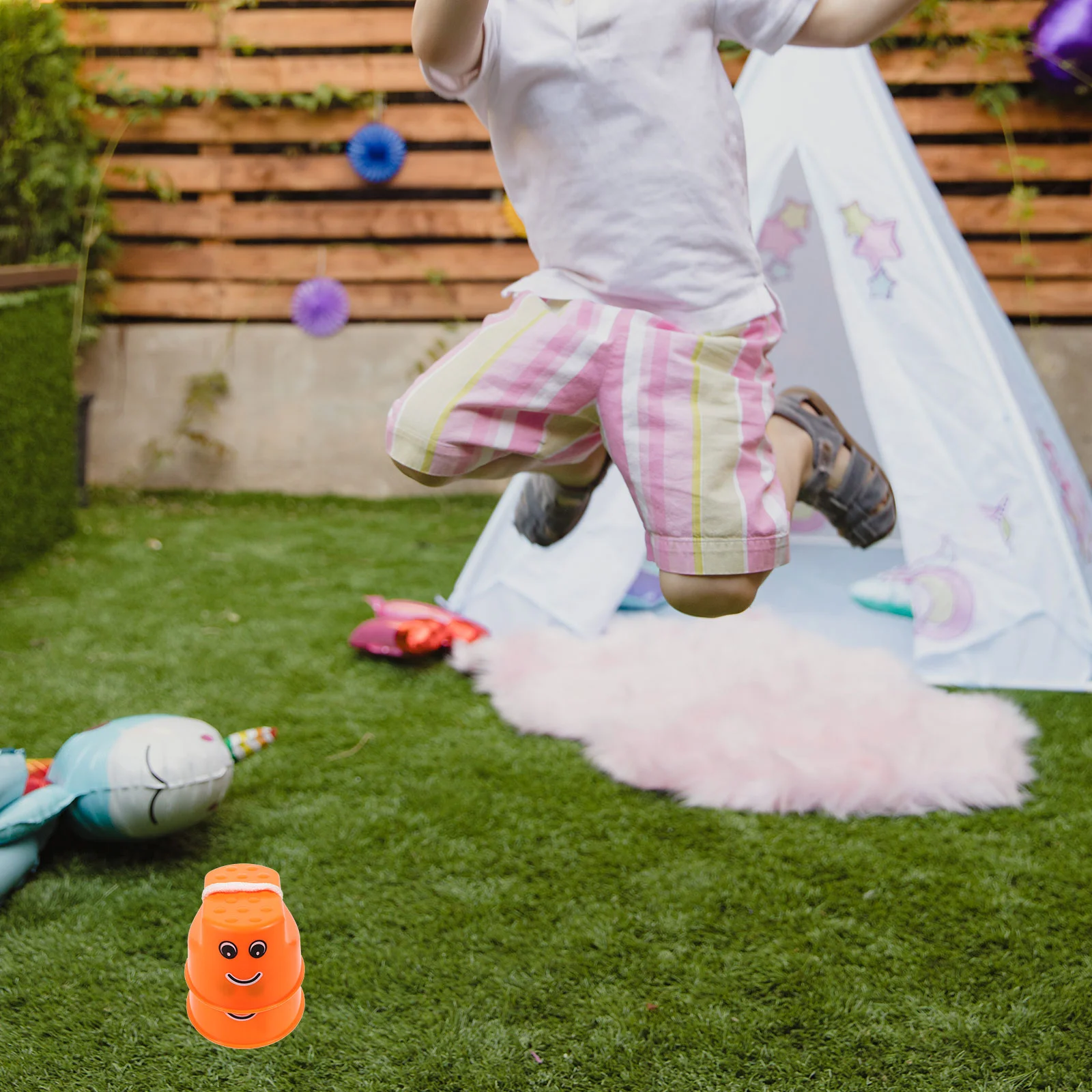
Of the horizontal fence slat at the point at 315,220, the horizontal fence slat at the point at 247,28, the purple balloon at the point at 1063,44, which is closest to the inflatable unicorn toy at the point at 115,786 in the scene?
the horizontal fence slat at the point at 315,220

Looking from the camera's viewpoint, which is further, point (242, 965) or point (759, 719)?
point (759, 719)

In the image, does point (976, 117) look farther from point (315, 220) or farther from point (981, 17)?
point (315, 220)

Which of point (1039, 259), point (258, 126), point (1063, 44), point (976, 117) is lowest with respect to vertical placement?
point (258, 126)

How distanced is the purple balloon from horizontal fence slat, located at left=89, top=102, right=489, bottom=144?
172 cm

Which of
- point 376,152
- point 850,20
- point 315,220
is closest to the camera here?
point 850,20

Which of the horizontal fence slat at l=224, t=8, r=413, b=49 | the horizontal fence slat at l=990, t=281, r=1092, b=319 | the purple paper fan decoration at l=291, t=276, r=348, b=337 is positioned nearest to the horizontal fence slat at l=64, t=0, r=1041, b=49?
the horizontal fence slat at l=224, t=8, r=413, b=49

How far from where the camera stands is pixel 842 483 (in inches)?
49.1

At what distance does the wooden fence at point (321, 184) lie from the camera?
336cm

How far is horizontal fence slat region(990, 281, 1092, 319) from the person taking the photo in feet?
11.0

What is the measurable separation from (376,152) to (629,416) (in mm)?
2832

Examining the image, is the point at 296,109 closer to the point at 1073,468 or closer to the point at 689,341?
the point at 1073,468

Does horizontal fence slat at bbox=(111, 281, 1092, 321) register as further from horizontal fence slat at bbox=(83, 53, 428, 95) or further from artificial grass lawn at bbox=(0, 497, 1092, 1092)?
artificial grass lawn at bbox=(0, 497, 1092, 1092)

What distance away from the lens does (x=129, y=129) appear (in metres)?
3.57

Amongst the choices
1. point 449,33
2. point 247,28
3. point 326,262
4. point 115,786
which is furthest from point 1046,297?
point 115,786
